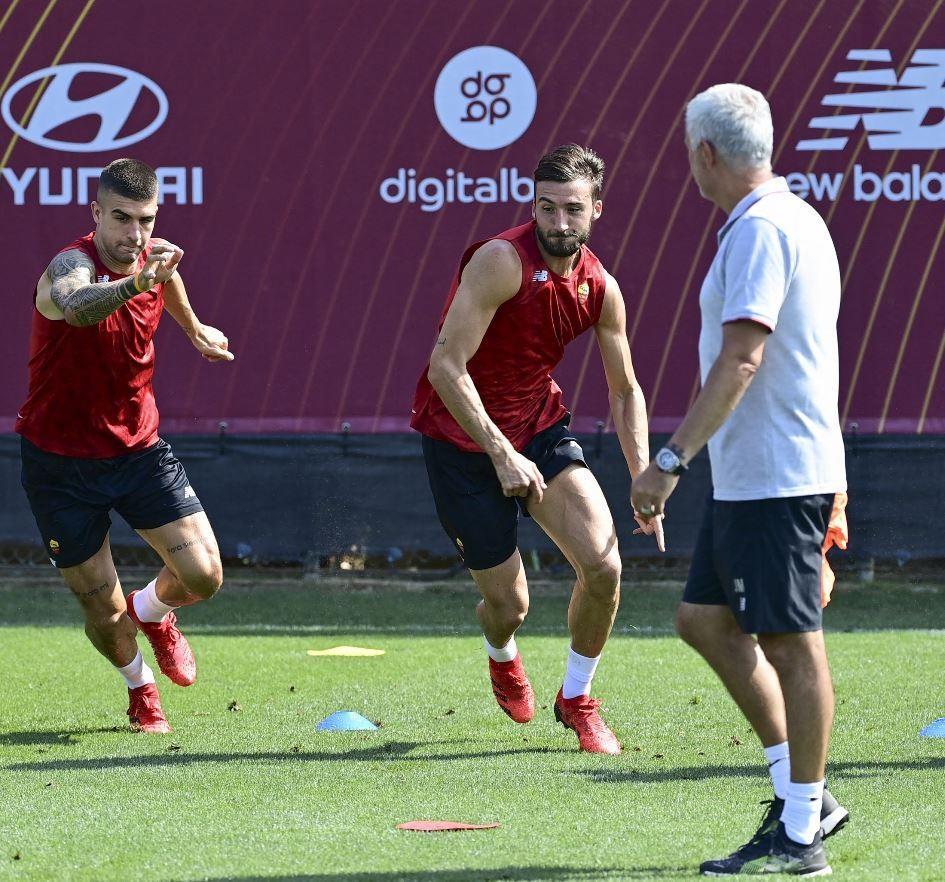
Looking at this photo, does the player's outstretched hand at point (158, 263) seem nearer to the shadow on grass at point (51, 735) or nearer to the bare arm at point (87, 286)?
the bare arm at point (87, 286)

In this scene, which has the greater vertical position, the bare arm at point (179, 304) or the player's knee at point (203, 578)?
the bare arm at point (179, 304)

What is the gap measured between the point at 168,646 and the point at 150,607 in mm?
196

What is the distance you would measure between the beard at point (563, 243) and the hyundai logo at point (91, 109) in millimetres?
6260

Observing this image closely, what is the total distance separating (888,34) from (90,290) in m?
7.19

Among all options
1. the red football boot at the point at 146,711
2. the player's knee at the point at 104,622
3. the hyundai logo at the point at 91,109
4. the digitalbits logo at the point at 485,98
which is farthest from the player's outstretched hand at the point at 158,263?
the hyundai logo at the point at 91,109

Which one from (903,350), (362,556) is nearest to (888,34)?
(903,350)

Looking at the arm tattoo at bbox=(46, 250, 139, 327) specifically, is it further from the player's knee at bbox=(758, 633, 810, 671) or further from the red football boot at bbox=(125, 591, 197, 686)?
the player's knee at bbox=(758, 633, 810, 671)

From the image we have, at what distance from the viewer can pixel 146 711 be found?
672 centimetres

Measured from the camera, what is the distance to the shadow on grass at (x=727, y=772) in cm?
559

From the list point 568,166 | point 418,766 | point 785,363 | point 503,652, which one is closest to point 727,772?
point 418,766

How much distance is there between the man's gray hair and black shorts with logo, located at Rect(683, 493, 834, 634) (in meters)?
0.88

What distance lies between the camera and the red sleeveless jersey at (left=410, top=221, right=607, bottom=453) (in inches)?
248

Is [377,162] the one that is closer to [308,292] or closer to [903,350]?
[308,292]

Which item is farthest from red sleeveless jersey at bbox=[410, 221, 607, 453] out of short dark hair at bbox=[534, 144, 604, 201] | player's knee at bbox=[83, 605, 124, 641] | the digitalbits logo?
the digitalbits logo
